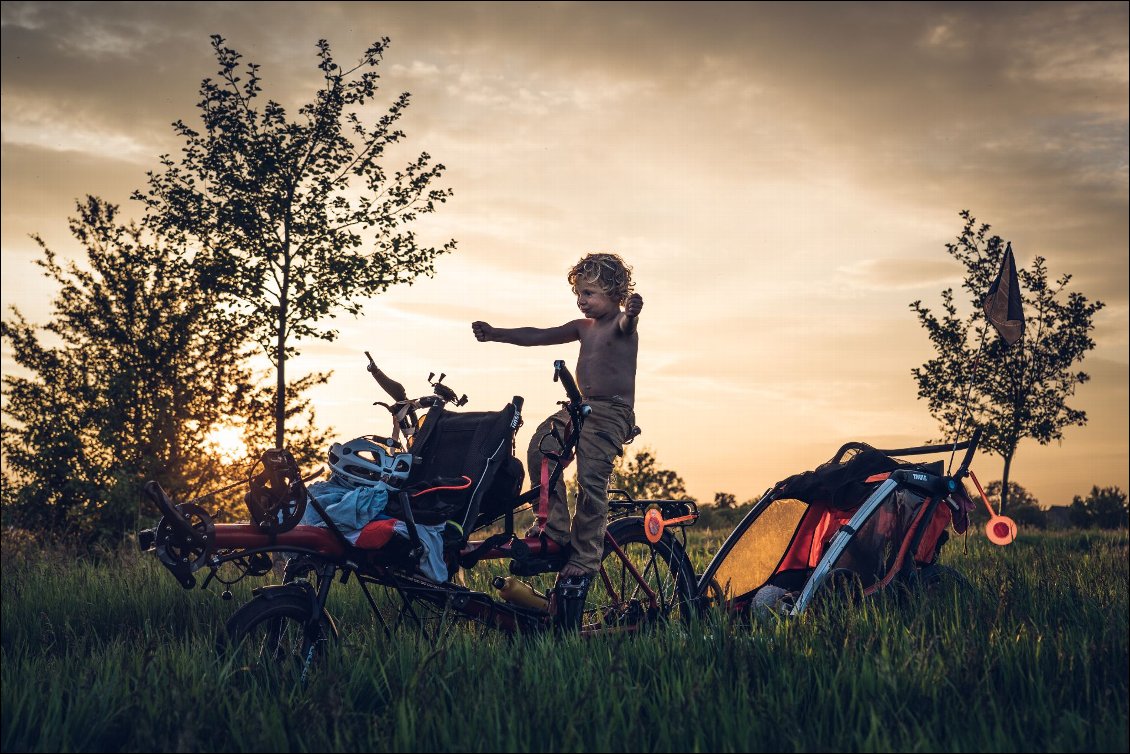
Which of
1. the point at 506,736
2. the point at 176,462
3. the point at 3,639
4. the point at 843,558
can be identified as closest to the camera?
the point at 506,736

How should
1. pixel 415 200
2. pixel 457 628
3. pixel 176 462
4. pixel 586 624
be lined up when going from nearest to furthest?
pixel 457 628 → pixel 586 624 → pixel 415 200 → pixel 176 462

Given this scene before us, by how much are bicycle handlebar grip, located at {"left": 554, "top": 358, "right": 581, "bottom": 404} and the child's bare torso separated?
1.21 feet

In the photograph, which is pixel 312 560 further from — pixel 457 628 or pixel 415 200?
pixel 415 200

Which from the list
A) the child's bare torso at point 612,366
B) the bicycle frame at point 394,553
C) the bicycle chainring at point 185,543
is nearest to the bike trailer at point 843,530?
the bicycle frame at point 394,553

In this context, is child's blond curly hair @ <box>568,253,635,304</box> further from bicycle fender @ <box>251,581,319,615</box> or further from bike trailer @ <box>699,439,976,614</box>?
bicycle fender @ <box>251,581,319,615</box>

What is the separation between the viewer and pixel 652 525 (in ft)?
23.4

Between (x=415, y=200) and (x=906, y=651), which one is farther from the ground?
(x=415, y=200)

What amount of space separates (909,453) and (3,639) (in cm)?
758

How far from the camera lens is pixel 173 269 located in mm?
15789

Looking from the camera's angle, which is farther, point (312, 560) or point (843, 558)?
point (843, 558)

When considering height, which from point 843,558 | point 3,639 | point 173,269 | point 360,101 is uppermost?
point 360,101

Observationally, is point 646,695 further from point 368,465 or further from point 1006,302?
point 1006,302

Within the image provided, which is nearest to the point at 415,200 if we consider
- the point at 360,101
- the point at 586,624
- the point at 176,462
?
the point at 360,101

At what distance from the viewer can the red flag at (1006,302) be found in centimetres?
732
